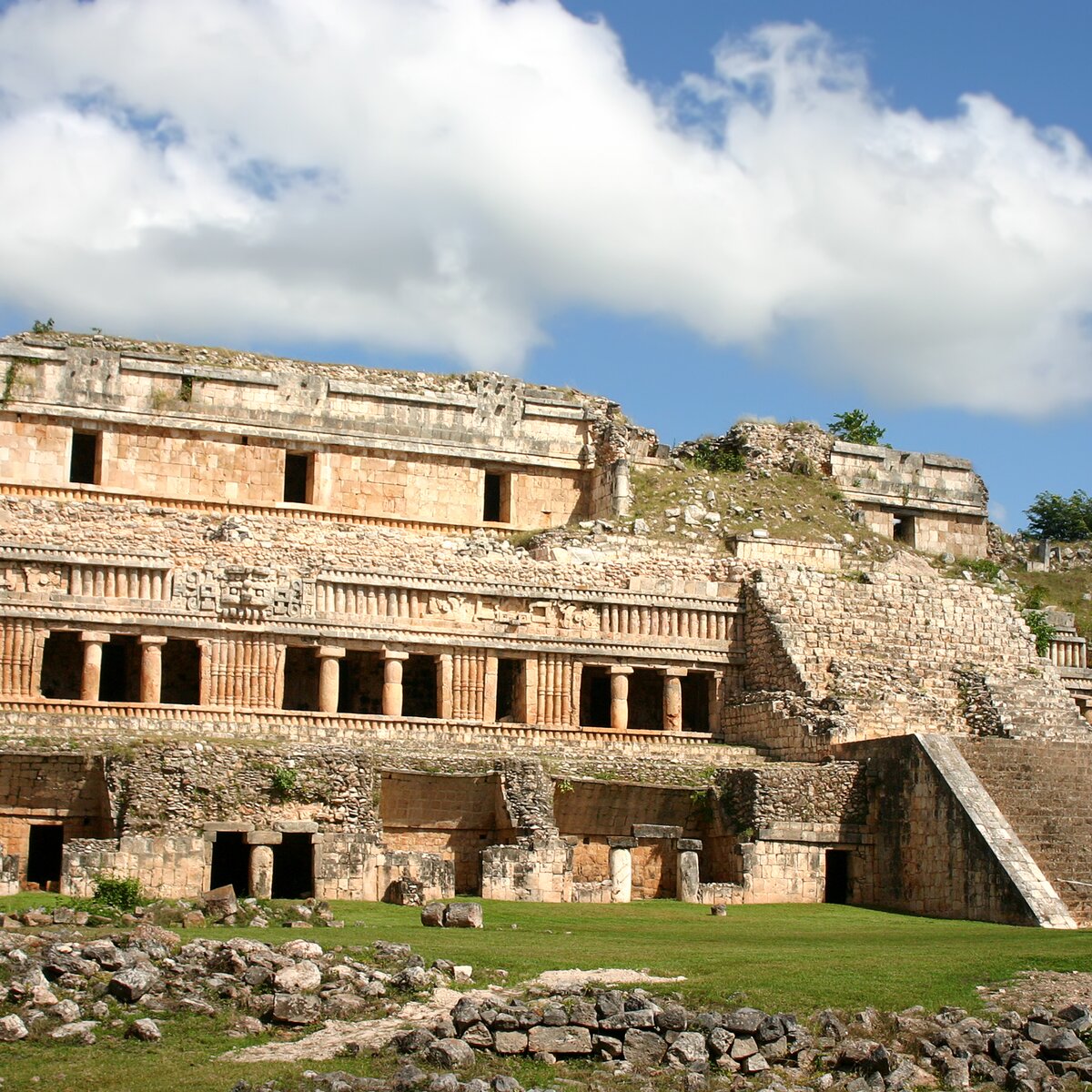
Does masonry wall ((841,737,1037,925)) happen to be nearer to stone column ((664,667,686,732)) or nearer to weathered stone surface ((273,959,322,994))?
stone column ((664,667,686,732))

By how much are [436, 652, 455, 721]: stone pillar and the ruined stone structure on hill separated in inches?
1.9

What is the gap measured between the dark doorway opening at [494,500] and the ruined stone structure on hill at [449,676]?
0.21 metres

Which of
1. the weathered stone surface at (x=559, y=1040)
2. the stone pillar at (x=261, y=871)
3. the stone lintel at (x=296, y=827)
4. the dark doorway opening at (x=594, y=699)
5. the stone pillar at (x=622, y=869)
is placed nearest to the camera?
the weathered stone surface at (x=559, y=1040)

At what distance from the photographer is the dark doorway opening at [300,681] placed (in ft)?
103

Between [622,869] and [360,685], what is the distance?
7.25m

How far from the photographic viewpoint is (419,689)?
107ft

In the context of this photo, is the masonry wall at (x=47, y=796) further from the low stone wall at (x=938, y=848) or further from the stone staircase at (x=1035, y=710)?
the stone staircase at (x=1035, y=710)

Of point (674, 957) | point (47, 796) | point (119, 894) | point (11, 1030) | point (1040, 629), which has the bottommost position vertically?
point (11, 1030)

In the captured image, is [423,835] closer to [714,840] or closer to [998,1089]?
[714,840]

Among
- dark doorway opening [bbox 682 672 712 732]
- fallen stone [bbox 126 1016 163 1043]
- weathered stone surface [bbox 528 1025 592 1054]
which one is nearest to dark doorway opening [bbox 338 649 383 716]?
dark doorway opening [bbox 682 672 712 732]

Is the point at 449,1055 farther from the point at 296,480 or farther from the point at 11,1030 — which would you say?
the point at 296,480

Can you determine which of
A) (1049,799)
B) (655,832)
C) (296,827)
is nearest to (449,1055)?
(296,827)

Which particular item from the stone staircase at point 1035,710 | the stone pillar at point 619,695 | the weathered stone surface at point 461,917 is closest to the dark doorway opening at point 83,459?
the stone pillar at point 619,695

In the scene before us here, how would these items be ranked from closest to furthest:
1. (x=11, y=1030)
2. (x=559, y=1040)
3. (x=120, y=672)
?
(x=11, y=1030), (x=559, y=1040), (x=120, y=672)
